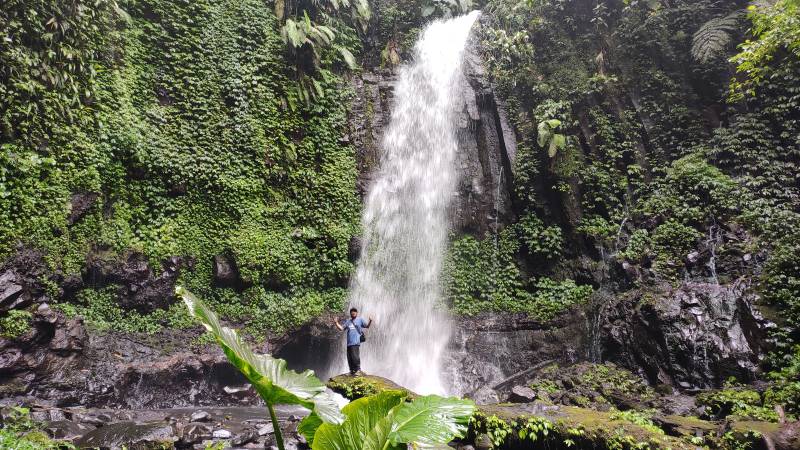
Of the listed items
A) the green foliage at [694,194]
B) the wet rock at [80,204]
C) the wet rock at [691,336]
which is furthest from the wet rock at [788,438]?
the wet rock at [80,204]

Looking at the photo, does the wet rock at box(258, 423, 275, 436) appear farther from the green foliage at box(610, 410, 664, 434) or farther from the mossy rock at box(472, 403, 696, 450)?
the green foliage at box(610, 410, 664, 434)

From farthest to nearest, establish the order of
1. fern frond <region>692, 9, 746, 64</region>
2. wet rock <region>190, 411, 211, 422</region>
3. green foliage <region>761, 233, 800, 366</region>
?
1. fern frond <region>692, 9, 746, 64</region>
2. wet rock <region>190, 411, 211, 422</region>
3. green foliage <region>761, 233, 800, 366</region>

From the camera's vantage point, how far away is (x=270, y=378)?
7.51 feet

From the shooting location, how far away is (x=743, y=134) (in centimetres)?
1034

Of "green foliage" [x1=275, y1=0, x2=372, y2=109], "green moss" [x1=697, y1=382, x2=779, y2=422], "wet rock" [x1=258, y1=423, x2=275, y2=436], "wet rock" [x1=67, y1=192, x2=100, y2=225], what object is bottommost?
"wet rock" [x1=258, y1=423, x2=275, y2=436]

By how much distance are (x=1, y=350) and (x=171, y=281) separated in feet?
10.5

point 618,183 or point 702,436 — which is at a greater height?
point 618,183

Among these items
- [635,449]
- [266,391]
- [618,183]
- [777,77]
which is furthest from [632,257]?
[266,391]

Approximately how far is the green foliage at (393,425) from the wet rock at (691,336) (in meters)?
6.88

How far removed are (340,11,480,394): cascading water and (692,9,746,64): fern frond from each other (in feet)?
20.2

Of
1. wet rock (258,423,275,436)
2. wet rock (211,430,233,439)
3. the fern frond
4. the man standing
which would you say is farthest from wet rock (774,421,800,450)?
the fern frond

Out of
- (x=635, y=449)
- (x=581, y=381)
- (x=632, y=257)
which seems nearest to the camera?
(x=635, y=449)

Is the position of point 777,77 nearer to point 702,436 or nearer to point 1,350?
point 702,436

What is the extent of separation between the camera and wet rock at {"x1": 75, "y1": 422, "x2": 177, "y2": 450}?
19.6ft
